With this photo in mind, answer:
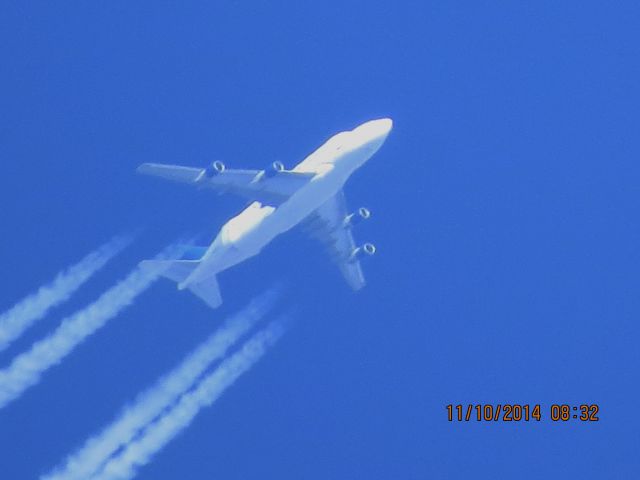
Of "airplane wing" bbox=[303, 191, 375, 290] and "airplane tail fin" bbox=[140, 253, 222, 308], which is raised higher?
"airplane wing" bbox=[303, 191, 375, 290]

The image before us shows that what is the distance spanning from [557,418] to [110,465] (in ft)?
54.8

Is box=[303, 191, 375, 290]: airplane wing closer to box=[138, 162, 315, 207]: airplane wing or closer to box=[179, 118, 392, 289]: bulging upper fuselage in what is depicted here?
box=[179, 118, 392, 289]: bulging upper fuselage

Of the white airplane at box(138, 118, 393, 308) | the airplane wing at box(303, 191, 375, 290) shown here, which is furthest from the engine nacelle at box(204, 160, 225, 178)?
the airplane wing at box(303, 191, 375, 290)

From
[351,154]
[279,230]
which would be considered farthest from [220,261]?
[351,154]

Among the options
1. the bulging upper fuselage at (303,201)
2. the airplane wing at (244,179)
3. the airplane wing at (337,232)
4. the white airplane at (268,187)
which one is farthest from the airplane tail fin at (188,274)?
the airplane wing at (337,232)

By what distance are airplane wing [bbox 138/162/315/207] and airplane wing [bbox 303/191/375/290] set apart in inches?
163

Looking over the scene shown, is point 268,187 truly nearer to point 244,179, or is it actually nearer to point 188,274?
point 244,179

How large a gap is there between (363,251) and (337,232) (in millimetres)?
1107

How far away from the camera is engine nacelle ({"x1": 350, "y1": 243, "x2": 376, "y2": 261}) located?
4056 cm

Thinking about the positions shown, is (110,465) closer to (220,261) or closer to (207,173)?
Answer: (220,261)

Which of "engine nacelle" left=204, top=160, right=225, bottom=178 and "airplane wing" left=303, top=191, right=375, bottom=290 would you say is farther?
"airplane wing" left=303, top=191, right=375, bottom=290

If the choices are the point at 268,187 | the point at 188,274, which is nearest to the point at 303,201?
the point at 268,187

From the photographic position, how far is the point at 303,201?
118ft

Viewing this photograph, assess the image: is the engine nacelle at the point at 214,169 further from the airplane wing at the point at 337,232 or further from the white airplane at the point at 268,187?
the airplane wing at the point at 337,232
